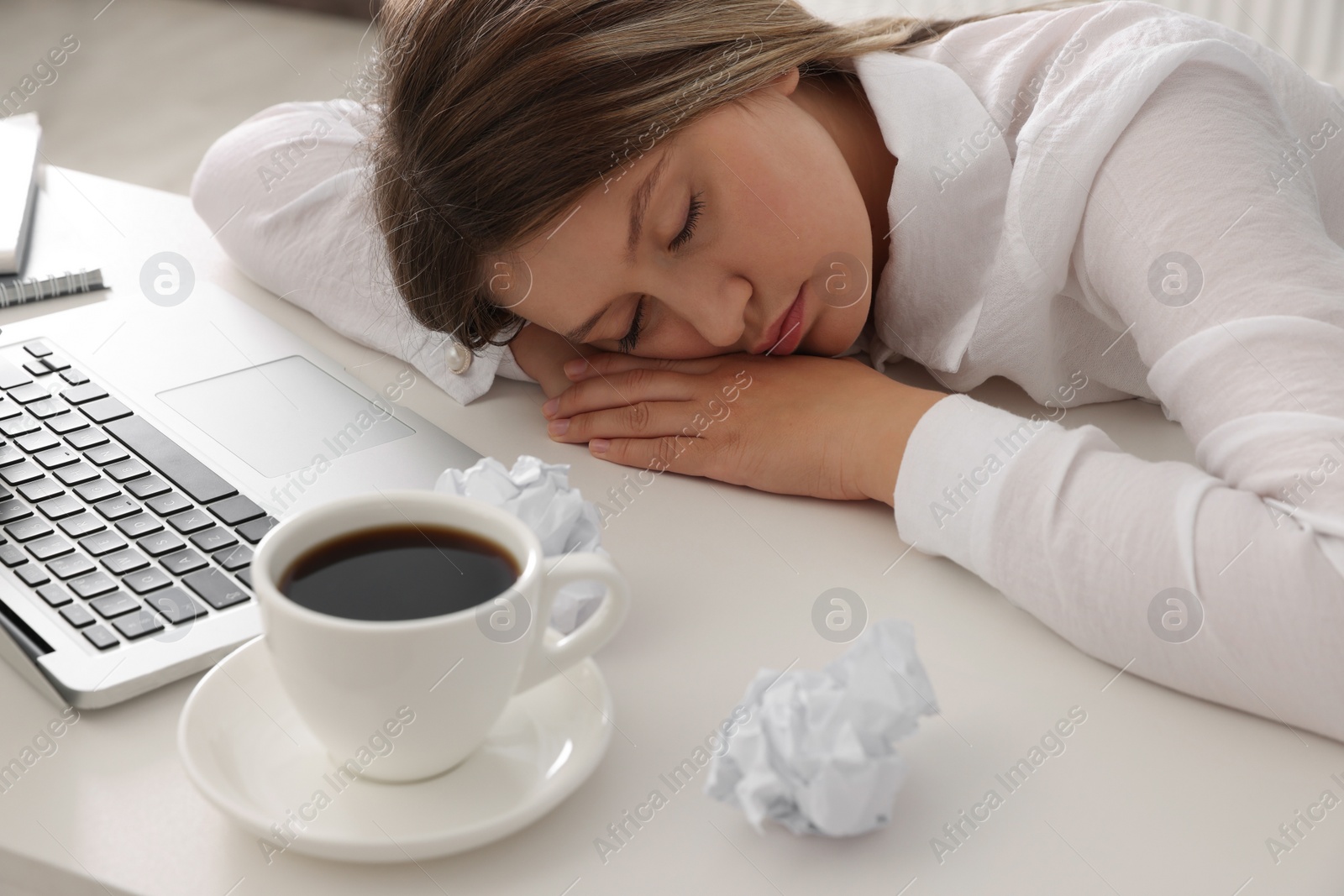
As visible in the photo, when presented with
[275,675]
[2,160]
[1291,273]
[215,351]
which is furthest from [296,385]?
[1291,273]

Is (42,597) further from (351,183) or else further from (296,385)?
(351,183)

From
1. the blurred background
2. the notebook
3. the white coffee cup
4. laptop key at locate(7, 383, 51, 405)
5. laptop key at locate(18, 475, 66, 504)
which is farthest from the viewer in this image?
the blurred background

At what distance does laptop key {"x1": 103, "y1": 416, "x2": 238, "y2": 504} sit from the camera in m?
0.66

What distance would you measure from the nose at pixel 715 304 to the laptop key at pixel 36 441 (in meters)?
0.38

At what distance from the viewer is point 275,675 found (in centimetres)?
50

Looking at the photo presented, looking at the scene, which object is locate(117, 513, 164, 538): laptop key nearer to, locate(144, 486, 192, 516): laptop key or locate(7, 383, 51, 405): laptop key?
locate(144, 486, 192, 516): laptop key

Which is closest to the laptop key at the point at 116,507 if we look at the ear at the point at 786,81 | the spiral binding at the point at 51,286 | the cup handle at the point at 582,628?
the cup handle at the point at 582,628

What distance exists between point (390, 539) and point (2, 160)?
856 millimetres

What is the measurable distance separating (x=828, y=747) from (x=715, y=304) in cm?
38

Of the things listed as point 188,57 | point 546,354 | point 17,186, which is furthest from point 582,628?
point 188,57

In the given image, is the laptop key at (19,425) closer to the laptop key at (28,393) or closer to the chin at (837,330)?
the laptop key at (28,393)

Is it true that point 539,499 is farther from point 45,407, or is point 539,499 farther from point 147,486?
point 45,407

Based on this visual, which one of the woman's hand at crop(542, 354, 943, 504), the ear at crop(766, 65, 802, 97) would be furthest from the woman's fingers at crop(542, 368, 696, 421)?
the ear at crop(766, 65, 802, 97)

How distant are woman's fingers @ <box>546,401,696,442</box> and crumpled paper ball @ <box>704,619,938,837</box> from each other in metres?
0.31
